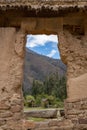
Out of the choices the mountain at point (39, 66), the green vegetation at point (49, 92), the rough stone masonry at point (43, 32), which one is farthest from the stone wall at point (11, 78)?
the mountain at point (39, 66)

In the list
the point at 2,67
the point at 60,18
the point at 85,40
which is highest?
the point at 60,18

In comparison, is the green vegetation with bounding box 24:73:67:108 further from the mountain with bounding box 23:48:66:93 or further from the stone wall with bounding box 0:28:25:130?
the mountain with bounding box 23:48:66:93

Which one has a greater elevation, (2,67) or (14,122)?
(2,67)

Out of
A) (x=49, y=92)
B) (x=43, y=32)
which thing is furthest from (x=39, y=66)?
(x=43, y=32)

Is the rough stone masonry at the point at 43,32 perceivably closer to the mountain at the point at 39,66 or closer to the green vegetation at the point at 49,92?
the green vegetation at the point at 49,92

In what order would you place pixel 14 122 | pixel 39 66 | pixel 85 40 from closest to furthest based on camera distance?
pixel 14 122
pixel 85 40
pixel 39 66

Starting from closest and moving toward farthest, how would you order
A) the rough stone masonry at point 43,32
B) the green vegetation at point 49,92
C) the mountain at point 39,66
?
the rough stone masonry at point 43,32 → the green vegetation at point 49,92 → the mountain at point 39,66

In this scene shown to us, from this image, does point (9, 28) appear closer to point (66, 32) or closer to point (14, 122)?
point (66, 32)

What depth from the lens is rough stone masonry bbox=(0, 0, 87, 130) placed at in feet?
21.8

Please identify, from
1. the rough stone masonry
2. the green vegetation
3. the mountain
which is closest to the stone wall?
the rough stone masonry

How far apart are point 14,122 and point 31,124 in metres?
0.38

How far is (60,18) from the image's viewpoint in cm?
712

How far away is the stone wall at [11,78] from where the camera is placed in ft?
21.8

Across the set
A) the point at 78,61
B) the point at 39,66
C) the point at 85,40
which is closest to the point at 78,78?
the point at 78,61
